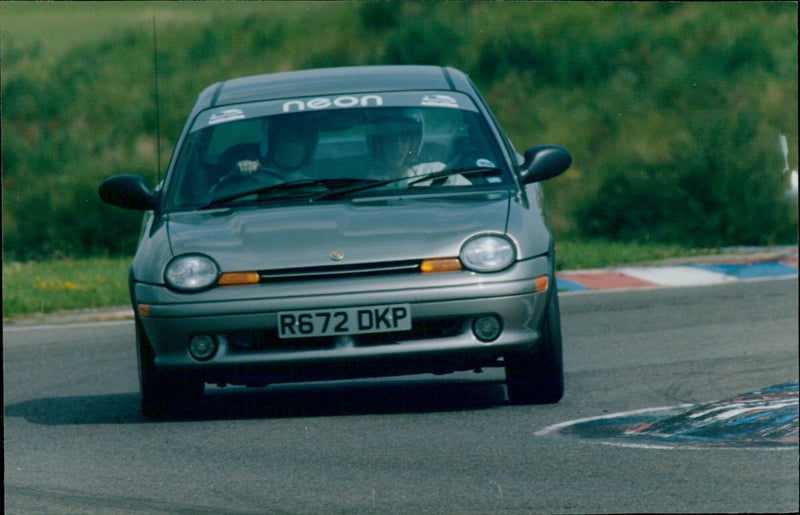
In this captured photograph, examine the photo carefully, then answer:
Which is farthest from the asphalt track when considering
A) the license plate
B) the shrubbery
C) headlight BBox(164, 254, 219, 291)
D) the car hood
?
the shrubbery

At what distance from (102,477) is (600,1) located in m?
30.1

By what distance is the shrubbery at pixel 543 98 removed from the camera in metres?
18.8

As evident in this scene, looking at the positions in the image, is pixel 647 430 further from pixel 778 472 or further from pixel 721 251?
pixel 721 251

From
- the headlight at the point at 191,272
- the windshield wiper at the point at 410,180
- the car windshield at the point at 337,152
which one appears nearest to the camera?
the headlight at the point at 191,272

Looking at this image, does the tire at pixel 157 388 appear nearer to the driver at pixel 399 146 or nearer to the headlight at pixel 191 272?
the headlight at pixel 191 272

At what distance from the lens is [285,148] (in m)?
7.61

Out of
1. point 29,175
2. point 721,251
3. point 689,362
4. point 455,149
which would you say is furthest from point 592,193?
point 455,149

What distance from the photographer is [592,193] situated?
20375mm

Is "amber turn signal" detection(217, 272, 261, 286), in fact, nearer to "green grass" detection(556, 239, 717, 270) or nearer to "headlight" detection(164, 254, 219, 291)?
"headlight" detection(164, 254, 219, 291)

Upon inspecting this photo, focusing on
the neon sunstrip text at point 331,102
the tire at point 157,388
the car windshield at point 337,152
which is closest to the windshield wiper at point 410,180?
the car windshield at point 337,152

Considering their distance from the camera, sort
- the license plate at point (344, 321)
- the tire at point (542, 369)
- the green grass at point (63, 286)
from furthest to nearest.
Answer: the green grass at point (63, 286) < the tire at point (542, 369) < the license plate at point (344, 321)

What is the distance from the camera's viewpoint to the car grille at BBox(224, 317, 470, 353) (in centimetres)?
666

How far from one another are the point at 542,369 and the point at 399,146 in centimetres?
130

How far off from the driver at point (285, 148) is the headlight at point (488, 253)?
1118mm
